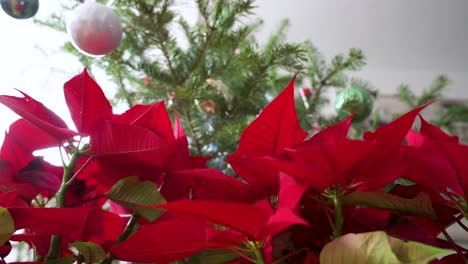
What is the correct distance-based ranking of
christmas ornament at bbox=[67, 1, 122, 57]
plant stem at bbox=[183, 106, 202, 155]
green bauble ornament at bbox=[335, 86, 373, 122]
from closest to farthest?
christmas ornament at bbox=[67, 1, 122, 57] → plant stem at bbox=[183, 106, 202, 155] → green bauble ornament at bbox=[335, 86, 373, 122]

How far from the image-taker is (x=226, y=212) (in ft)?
0.58

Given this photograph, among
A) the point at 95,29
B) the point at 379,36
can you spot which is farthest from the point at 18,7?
the point at 379,36

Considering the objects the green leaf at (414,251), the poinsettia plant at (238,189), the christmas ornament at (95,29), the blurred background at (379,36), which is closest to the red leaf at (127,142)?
the poinsettia plant at (238,189)

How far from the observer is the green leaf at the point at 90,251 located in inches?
8.2

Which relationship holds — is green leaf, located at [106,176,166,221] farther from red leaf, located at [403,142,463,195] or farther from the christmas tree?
the christmas tree

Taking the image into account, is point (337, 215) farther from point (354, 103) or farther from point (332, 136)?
point (354, 103)

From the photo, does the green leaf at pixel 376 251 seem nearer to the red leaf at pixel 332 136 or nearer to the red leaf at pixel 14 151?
the red leaf at pixel 332 136

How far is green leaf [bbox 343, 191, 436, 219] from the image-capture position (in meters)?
0.20

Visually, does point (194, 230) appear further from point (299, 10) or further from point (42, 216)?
point (299, 10)

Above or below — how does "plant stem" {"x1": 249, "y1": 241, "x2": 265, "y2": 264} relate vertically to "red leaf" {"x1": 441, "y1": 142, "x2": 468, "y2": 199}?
below

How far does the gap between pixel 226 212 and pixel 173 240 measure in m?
0.03

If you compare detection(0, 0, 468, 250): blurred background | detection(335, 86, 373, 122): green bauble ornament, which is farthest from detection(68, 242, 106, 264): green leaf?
detection(0, 0, 468, 250): blurred background

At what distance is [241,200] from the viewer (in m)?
0.23

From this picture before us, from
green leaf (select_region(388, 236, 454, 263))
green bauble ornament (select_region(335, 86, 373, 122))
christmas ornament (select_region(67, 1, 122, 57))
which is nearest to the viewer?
green leaf (select_region(388, 236, 454, 263))
